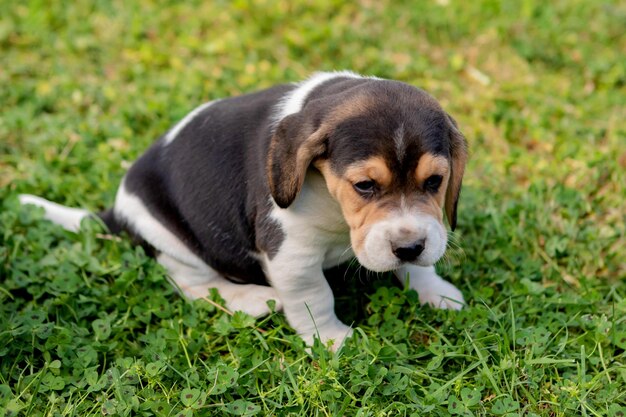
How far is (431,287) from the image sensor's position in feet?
16.5

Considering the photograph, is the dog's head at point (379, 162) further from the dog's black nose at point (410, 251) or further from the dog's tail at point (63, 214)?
the dog's tail at point (63, 214)

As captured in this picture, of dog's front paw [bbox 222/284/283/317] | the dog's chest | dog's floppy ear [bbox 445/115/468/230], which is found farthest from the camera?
A: dog's front paw [bbox 222/284/283/317]

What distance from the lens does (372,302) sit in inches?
191

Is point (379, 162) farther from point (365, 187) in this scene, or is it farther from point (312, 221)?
point (312, 221)

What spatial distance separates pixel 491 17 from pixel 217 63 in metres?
3.02

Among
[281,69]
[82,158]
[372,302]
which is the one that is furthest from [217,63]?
[372,302]

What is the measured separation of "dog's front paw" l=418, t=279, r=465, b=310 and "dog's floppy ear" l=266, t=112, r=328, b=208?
51.9 inches

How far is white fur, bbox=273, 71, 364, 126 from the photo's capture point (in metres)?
4.51

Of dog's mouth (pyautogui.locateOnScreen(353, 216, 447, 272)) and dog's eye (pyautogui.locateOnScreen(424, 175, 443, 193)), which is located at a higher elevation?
dog's eye (pyautogui.locateOnScreen(424, 175, 443, 193))

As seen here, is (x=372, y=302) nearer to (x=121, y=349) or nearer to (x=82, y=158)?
(x=121, y=349)

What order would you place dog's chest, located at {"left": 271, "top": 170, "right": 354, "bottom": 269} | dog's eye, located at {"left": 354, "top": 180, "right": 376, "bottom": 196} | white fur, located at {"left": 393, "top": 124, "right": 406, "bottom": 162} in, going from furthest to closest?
1. dog's chest, located at {"left": 271, "top": 170, "right": 354, "bottom": 269}
2. dog's eye, located at {"left": 354, "top": 180, "right": 376, "bottom": 196}
3. white fur, located at {"left": 393, "top": 124, "right": 406, "bottom": 162}

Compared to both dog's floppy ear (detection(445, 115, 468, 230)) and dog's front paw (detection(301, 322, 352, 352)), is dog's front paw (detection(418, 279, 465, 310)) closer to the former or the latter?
dog's front paw (detection(301, 322, 352, 352))

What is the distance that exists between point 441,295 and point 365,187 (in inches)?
47.9

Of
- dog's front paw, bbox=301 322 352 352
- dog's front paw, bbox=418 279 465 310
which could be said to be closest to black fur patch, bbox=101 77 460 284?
dog's front paw, bbox=301 322 352 352
